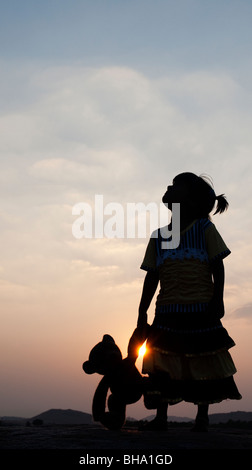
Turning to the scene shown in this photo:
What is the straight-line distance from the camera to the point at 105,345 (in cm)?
522

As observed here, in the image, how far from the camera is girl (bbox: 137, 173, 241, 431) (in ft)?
16.7

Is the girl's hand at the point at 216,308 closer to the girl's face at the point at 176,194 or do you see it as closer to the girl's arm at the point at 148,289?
the girl's arm at the point at 148,289

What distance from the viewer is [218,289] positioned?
17.0 feet

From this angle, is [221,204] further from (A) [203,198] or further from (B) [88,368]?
(B) [88,368]

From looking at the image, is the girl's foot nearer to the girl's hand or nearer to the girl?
the girl

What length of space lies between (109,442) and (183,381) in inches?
65.3

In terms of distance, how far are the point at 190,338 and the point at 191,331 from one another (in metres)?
0.07

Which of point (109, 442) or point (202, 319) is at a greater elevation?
point (202, 319)

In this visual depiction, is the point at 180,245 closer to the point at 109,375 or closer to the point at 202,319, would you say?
the point at 202,319

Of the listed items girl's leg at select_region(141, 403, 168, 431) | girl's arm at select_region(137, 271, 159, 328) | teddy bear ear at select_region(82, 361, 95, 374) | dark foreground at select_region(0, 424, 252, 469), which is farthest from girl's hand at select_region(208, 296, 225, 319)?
dark foreground at select_region(0, 424, 252, 469)

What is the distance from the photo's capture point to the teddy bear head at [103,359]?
16.7 ft
